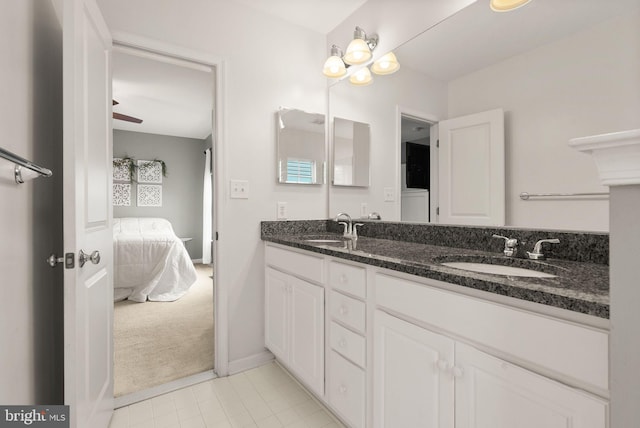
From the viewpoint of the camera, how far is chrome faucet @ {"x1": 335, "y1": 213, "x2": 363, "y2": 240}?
206 centimetres

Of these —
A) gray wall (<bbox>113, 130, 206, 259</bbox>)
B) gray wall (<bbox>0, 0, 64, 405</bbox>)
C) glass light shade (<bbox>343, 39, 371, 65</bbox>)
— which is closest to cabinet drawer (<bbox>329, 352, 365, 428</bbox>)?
gray wall (<bbox>0, 0, 64, 405</bbox>)

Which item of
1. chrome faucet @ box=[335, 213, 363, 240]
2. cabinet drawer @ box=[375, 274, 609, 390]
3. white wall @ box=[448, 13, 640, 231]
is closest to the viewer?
cabinet drawer @ box=[375, 274, 609, 390]

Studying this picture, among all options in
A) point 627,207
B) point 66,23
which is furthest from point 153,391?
point 627,207

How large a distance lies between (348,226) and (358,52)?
45.3 inches

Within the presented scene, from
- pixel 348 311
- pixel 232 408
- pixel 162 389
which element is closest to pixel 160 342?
pixel 162 389

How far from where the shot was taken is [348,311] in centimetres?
133

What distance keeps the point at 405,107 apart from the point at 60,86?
5.71 ft

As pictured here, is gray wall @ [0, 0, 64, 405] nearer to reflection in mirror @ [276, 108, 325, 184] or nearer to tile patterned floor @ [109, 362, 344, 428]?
tile patterned floor @ [109, 362, 344, 428]

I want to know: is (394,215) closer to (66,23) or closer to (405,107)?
(405,107)

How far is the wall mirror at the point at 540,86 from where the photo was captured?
1.04 m

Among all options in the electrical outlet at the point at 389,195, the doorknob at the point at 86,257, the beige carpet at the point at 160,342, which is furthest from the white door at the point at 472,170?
the beige carpet at the point at 160,342

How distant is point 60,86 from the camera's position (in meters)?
1.37

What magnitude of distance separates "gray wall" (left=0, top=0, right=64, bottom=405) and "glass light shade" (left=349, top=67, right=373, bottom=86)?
162 cm

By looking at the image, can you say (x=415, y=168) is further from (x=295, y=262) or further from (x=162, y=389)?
(x=162, y=389)
